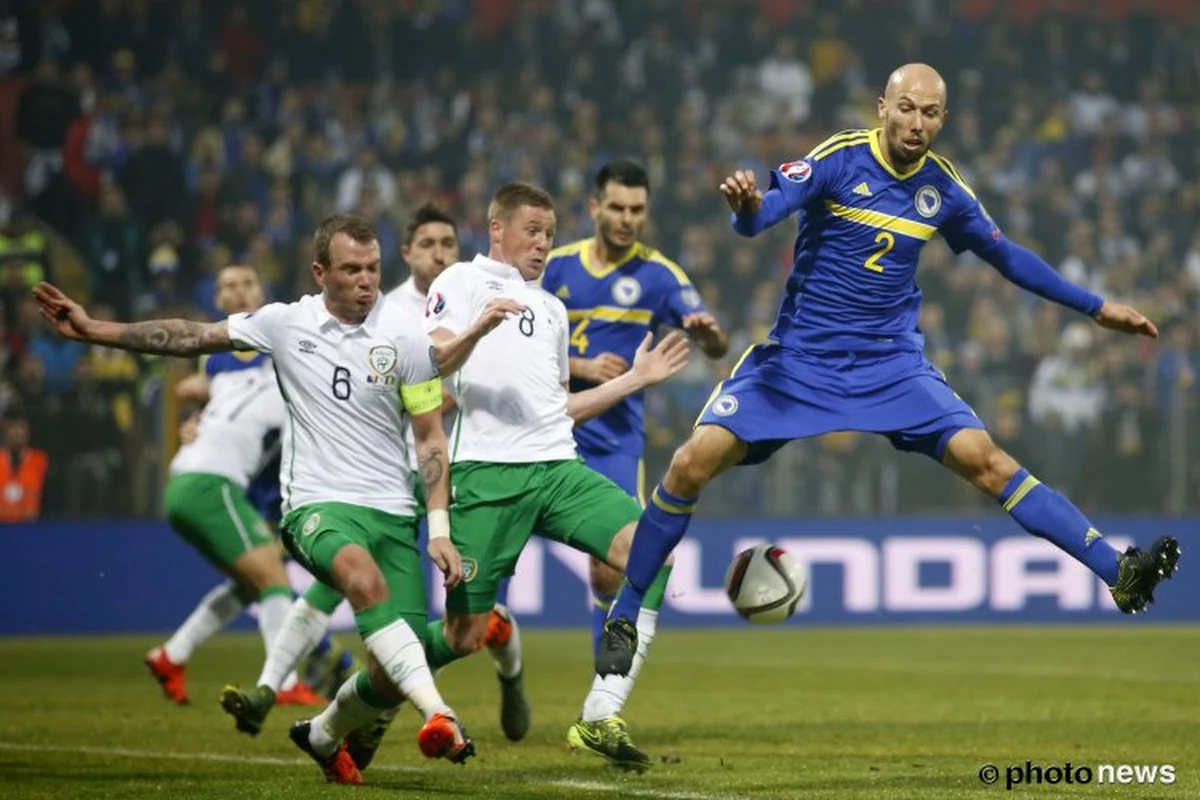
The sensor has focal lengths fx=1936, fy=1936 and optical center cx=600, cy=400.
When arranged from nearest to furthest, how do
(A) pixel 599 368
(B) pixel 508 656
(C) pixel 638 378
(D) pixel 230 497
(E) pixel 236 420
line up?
1. (C) pixel 638 378
2. (B) pixel 508 656
3. (A) pixel 599 368
4. (D) pixel 230 497
5. (E) pixel 236 420

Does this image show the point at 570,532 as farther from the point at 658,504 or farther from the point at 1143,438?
the point at 1143,438

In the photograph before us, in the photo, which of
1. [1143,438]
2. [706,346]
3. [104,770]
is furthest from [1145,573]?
[1143,438]

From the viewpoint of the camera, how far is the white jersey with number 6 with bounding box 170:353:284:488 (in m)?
11.4

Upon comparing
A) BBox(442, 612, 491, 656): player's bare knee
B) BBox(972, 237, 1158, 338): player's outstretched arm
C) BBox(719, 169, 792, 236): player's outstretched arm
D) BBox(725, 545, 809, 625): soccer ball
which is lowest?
BBox(442, 612, 491, 656): player's bare knee

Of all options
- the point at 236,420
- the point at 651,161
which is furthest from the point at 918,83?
the point at 651,161

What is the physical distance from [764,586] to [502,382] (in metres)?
1.39

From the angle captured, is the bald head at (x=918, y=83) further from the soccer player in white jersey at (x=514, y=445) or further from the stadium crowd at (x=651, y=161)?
the stadium crowd at (x=651, y=161)

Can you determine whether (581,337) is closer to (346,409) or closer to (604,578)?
(604,578)

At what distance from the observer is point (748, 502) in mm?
16969

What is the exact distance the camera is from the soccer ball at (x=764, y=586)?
809 cm

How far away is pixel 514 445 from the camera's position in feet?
26.3

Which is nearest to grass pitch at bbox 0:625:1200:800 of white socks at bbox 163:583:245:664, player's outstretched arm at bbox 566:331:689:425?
white socks at bbox 163:583:245:664

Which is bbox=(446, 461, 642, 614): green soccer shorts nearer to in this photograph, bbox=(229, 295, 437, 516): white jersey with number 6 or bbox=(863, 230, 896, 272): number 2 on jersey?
bbox=(229, 295, 437, 516): white jersey with number 6

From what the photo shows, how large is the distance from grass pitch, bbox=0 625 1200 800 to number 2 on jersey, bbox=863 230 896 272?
2.05 metres
